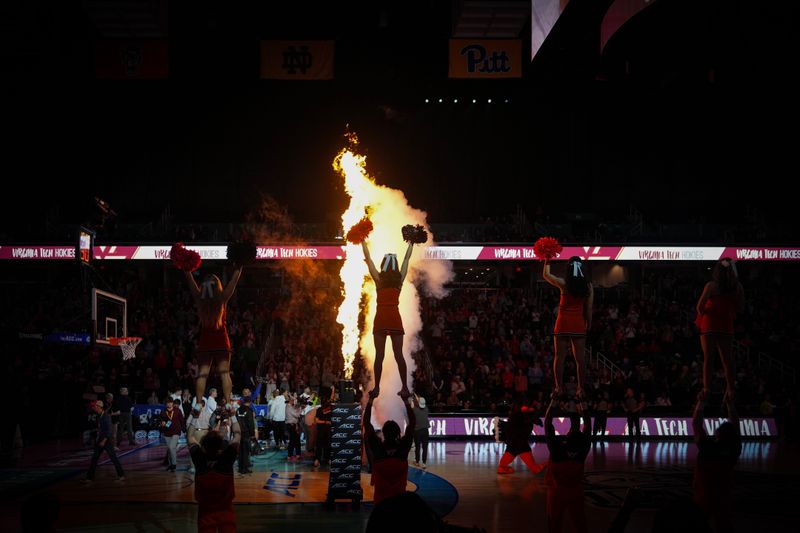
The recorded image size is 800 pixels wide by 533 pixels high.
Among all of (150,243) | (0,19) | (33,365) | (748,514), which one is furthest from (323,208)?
(748,514)

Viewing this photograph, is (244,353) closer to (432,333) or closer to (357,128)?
(432,333)

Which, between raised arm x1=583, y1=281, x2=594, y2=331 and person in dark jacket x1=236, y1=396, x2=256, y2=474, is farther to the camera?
person in dark jacket x1=236, y1=396, x2=256, y2=474

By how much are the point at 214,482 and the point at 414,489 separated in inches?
252

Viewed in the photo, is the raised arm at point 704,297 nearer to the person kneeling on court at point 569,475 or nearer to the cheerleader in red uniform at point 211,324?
the person kneeling on court at point 569,475

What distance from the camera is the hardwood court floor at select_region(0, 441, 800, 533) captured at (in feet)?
34.3

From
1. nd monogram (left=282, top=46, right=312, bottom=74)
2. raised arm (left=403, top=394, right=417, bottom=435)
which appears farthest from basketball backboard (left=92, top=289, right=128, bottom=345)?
nd monogram (left=282, top=46, right=312, bottom=74)

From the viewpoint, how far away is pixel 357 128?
2959 centimetres

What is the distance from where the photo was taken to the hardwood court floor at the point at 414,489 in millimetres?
10469

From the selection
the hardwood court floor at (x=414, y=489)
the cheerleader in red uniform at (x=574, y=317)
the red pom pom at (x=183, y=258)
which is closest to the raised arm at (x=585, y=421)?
the cheerleader in red uniform at (x=574, y=317)

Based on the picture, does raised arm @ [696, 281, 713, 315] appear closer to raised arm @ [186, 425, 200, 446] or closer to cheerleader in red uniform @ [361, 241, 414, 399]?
cheerleader in red uniform @ [361, 241, 414, 399]

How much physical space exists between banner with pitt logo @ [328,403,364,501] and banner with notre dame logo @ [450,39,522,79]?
1219 cm

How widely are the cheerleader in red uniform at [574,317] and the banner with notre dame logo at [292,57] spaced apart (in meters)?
14.7

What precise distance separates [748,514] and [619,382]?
1066 cm

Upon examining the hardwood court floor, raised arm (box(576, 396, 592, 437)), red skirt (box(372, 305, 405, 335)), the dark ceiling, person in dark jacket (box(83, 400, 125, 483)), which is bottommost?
the hardwood court floor
